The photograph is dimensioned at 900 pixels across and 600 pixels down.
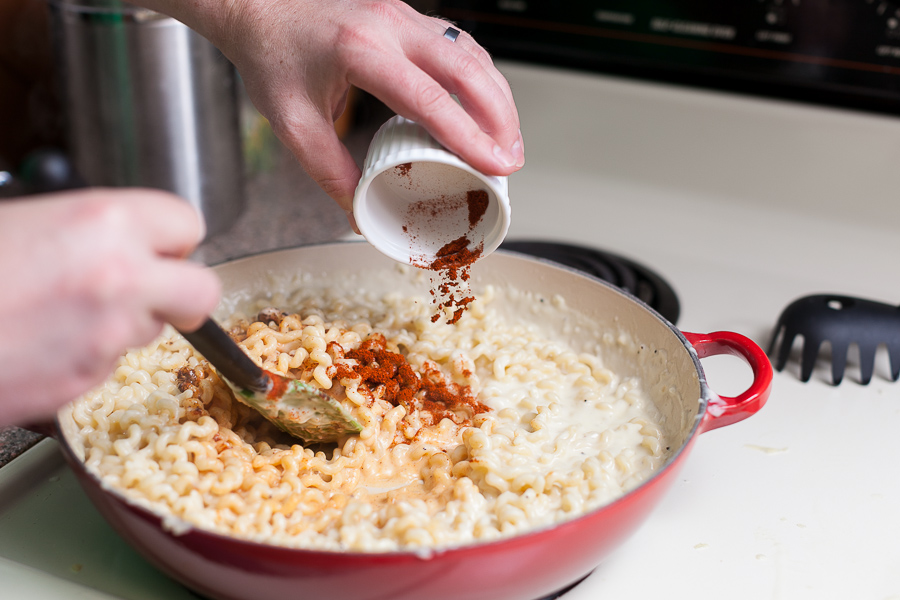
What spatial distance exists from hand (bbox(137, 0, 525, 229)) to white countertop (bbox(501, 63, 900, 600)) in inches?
19.6

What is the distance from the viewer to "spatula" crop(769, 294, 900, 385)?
1.19m

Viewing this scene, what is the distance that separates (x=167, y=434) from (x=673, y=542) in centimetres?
59

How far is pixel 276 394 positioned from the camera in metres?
0.89

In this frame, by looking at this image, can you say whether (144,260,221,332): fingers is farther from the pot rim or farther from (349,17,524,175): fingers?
(349,17,524,175): fingers

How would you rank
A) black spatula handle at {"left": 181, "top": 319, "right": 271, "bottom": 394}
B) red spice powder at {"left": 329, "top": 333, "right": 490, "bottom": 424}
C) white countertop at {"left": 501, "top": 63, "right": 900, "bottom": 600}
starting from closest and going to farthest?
black spatula handle at {"left": 181, "top": 319, "right": 271, "bottom": 394}
white countertop at {"left": 501, "top": 63, "right": 900, "bottom": 600}
red spice powder at {"left": 329, "top": 333, "right": 490, "bottom": 424}

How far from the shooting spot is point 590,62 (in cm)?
165

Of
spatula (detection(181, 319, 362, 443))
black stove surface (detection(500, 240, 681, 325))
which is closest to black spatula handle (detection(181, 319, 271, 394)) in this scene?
spatula (detection(181, 319, 362, 443))

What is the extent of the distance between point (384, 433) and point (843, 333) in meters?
0.73

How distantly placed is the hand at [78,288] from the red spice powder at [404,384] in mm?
459

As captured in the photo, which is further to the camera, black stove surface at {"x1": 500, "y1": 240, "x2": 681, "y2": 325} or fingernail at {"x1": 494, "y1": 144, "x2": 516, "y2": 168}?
black stove surface at {"x1": 500, "y1": 240, "x2": 681, "y2": 325}

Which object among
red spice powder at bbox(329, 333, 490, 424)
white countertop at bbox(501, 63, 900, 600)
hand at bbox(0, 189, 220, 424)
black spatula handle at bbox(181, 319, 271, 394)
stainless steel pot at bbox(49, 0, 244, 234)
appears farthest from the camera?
stainless steel pot at bbox(49, 0, 244, 234)

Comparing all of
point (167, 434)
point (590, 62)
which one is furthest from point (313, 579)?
point (590, 62)

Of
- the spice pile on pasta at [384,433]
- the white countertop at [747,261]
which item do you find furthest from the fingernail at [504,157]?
the white countertop at [747,261]

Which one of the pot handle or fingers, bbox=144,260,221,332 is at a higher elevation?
fingers, bbox=144,260,221,332
